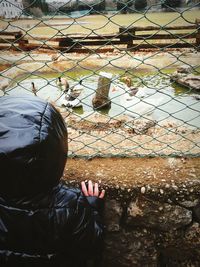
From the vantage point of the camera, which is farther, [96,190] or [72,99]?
[72,99]

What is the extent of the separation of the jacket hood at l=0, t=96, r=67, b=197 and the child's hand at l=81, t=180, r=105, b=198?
0.40m

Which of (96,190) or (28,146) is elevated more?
(28,146)

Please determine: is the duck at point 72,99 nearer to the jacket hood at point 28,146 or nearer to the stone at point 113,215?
the stone at point 113,215

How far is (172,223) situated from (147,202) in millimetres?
206

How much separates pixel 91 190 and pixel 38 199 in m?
0.40

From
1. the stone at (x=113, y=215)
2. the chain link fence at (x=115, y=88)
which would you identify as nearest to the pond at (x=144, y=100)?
the chain link fence at (x=115, y=88)

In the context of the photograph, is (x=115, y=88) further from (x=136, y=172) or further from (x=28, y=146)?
(x=28, y=146)

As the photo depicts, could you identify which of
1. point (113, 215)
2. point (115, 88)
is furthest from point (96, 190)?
point (115, 88)

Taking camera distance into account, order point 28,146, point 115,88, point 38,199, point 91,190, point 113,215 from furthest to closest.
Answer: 1. point 115,88
2. point 113,215
3. point 91,190
4. point 38,199
5. point 28,146

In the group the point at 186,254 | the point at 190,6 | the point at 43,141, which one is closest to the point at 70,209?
the point at 43,141

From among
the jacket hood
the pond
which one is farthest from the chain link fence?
the jacket hood

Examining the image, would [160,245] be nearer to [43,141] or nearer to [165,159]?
[165,159]

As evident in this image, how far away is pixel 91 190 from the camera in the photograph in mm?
A: 1551

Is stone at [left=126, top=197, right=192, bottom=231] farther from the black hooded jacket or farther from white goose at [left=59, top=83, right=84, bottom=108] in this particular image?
white goose at [left=59, top=83, right=84, bottom=108]
